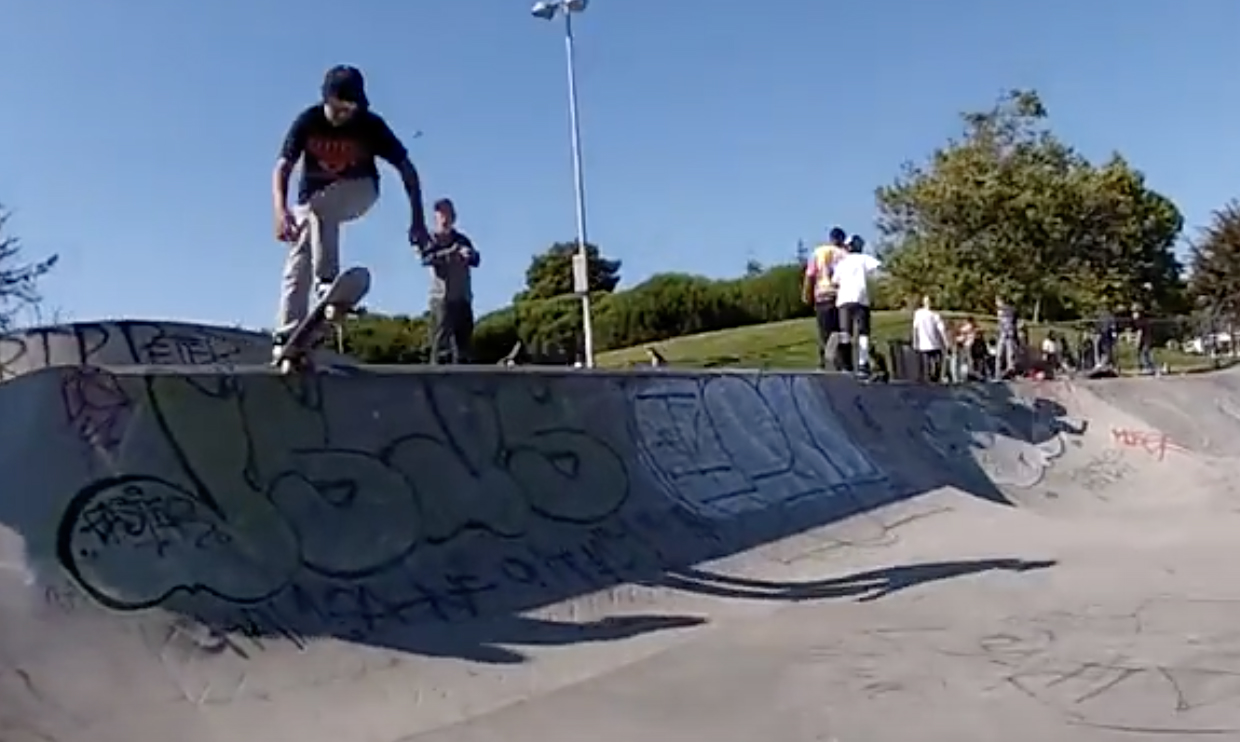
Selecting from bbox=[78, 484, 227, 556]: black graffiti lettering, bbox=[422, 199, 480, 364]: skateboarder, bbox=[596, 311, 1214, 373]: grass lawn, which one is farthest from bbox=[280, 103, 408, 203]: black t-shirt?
bbox=[596, 311, 1214, 373]: grass lawn

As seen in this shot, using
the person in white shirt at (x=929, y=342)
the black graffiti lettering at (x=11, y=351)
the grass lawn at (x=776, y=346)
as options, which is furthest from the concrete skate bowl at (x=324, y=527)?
the grass lawn at (x=776, y=346)

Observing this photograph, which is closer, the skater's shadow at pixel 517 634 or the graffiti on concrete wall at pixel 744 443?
the skater's shadow at pixel 517 634

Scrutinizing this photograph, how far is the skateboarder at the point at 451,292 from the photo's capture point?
32.1 ft

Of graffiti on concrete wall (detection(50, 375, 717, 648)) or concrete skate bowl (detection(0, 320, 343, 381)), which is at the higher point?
concrete skate bowl (detection(0, 320, 343, 381))

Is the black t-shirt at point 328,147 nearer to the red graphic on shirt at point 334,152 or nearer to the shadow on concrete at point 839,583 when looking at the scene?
the red graphic on shirt at point 334,152

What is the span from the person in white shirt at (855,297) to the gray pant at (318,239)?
6320 millimetres

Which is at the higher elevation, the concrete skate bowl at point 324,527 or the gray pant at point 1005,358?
the gray pant at point 1005,358

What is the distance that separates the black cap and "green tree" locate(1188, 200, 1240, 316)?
108 feet

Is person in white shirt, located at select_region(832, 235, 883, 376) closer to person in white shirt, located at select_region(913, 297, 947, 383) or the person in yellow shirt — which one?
the person in yellow shirt

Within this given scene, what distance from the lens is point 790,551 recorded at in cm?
784

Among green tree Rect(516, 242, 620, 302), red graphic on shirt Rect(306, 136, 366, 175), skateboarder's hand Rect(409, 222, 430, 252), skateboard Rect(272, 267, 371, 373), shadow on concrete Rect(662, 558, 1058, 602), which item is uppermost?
green tree Rect(516, 242, 620, 302)

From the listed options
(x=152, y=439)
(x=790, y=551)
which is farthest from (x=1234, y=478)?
(x=152, y=439)

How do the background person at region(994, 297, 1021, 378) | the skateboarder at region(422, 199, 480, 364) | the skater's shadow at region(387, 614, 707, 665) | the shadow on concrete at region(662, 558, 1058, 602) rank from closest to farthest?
the skater's shadow at region(387, 614, 707, 665) → the shadow on concrete at region(662, 558, 1058, 602) → the skateboarder at region(422, 199, 480, 364) → the background person at region(994, 297, 1021, 378)

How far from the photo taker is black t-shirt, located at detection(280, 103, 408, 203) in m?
6.21
